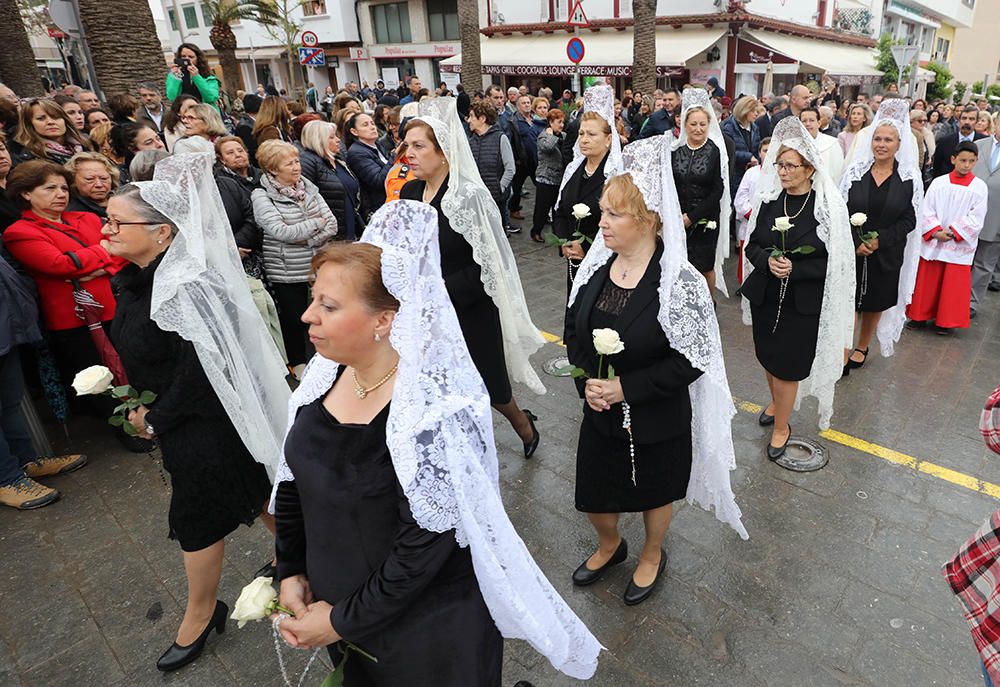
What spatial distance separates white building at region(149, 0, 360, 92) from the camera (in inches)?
1407

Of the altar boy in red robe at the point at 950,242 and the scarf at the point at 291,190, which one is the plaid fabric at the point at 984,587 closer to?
the scarf at the point at 291,190

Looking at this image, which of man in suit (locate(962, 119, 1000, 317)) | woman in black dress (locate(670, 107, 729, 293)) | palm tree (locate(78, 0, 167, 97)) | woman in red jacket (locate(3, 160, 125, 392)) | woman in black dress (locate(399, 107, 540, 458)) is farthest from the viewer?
palm tree (locate(78, 0, 167, 97))

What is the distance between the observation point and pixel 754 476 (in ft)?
14.0

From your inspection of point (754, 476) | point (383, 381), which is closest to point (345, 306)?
point (383, 381)

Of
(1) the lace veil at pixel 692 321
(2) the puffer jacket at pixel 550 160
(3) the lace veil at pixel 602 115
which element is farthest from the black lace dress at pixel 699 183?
(1) the lace veil at pixel 692 321

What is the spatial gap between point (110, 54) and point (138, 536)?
24.3 ft

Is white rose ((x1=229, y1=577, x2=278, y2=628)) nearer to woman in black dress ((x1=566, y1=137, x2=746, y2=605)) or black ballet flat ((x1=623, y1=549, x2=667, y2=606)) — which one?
woman in black dress ((x1=566, y1=137, x2=746, y2=605))

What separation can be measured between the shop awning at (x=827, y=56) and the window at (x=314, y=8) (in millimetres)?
25346

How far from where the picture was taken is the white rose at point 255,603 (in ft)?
6.27

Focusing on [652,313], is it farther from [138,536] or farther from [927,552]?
[138,536]

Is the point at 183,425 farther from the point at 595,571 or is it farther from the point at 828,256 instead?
the point at 828,256

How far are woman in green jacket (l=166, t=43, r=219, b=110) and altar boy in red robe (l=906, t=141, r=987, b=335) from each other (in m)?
9.20

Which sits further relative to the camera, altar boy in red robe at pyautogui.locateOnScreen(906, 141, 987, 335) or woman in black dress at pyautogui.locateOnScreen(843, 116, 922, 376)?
altar boy in red robe at pyautogui.locateOnScreen(906, 141, 987, 335)

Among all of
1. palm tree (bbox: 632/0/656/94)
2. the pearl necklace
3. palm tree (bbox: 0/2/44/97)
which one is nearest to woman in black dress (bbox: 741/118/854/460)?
the pearl necklace
